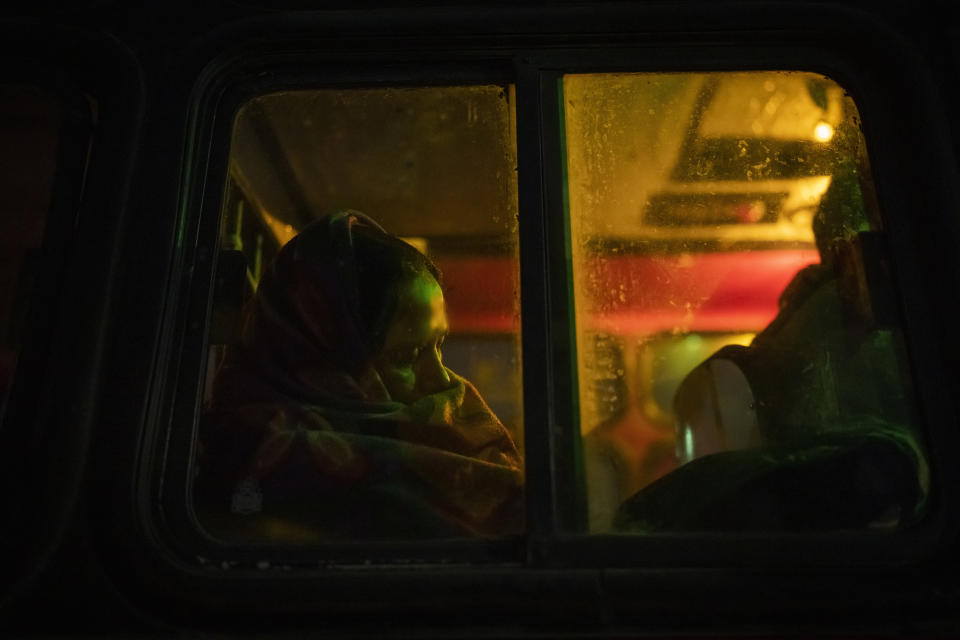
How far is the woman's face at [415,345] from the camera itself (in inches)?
54.2

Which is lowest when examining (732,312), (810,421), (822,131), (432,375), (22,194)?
(810,421)

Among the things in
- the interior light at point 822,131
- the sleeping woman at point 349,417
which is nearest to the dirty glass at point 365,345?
the sleeping woman at point 349,417

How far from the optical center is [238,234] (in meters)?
1.35

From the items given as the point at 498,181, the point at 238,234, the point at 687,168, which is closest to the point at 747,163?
the point at 687,168

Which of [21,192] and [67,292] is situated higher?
[21,192]

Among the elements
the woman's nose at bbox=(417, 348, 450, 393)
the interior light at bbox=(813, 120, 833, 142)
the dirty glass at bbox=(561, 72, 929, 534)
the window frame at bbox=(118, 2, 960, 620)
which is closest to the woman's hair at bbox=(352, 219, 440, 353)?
the woman's nose at bbox=(417, 348, 450, 393)

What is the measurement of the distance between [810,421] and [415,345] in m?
0.74

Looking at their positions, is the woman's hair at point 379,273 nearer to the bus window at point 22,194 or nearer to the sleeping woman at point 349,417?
the sleeping woman at point 349,417

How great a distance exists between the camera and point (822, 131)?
1.33m

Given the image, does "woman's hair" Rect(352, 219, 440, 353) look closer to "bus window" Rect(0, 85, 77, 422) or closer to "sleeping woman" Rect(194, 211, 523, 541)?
"sleeping woman" Rect(194, 211, 523, 541)

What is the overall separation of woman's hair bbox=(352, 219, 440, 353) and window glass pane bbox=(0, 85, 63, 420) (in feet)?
1.82

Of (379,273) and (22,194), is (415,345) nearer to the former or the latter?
(379,273)

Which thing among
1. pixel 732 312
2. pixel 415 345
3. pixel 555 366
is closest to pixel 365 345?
pixel 415 345

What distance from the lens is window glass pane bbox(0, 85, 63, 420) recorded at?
1.15 meters
